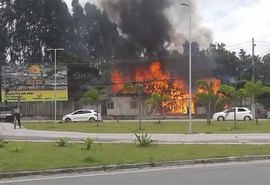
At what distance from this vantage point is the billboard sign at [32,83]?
227 feet

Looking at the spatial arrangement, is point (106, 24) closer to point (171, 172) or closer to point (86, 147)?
point (86, 147)

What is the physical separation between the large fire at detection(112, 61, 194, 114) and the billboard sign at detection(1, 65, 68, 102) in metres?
8.88

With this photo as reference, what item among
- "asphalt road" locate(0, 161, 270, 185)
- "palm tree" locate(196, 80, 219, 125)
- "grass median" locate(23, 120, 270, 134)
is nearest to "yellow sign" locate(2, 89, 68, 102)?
"grass median" locate(23, 120, 270, 134)

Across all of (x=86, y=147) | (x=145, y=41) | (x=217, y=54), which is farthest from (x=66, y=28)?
(x=86, y=147)

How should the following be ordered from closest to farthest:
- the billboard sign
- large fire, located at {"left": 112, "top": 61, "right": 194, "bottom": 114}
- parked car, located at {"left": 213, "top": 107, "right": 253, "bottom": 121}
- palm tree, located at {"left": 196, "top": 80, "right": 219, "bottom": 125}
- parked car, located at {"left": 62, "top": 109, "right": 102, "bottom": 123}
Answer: palm tree, located at {"left": 196, "top": 80, "right": 219, "bottom": 125}
parked car, located at {"left": 213, "top": 107, "right": 253, "bottom": 121}
parked car, located at {"left": 62, "top": 109, "right": 102, "bottom": 123}
large fire, located at {"left": 112, "top": 61, "right": 194, "bottom": 114}
the billboard sign

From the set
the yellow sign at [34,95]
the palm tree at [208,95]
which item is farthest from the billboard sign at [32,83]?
the palm tree at [208,95]

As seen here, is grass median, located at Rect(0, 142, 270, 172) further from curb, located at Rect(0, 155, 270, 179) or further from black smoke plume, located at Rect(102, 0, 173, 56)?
black smoke plume, located at Rect(102, 0, 173, 56)

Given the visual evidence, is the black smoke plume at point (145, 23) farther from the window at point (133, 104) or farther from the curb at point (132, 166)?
the curb at point (132, 166)

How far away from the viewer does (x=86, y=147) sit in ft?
57.7

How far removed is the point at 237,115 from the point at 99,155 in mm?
36689

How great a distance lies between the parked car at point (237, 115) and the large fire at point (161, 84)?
610 inches

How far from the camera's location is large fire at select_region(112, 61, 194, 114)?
68.2 metres

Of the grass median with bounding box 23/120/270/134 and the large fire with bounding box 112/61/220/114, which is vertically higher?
the large fire with bounding box 112/61/220/114

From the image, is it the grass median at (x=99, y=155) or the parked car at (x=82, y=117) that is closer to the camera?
the grass median at (x=99, y=155)
